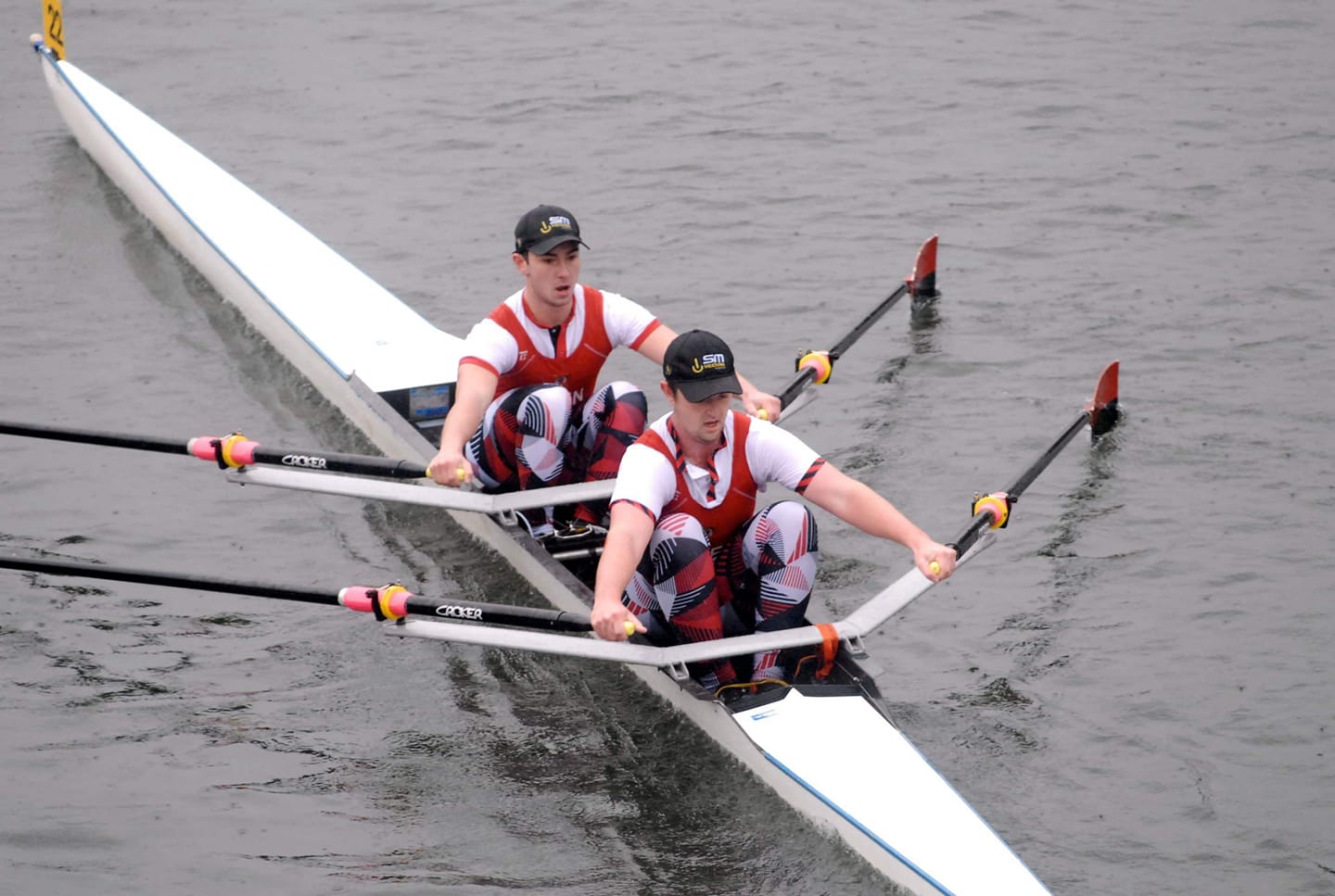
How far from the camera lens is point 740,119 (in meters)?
13.2

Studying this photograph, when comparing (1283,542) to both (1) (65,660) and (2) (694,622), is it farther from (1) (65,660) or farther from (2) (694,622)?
(1) (65,660)

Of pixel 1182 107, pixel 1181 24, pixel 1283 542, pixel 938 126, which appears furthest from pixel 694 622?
pixel 1181 24

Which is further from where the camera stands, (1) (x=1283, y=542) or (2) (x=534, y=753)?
(1) (x=1283, y=542)

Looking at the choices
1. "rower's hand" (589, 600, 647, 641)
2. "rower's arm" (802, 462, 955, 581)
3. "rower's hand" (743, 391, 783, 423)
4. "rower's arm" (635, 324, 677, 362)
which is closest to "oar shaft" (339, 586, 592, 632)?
"rower's hand" (589, 600, 647, 641)

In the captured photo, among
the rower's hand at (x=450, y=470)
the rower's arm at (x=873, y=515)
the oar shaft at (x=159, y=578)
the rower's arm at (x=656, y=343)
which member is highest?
the rower's arm at (x=656, y=343)

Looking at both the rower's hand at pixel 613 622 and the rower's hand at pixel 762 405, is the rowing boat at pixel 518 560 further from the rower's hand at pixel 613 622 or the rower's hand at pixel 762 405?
the rower's hand at pixel 762 405

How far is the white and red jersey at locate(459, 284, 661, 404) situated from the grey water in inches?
39.5

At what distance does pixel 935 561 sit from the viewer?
5828mm

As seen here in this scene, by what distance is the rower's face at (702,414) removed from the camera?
5715 mm

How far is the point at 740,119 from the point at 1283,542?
22.1 feet

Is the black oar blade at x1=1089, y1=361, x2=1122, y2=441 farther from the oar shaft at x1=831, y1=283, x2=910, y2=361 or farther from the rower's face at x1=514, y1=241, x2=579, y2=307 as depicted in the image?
the rower's face at x1=514, y1=241, x2=579, y2=307

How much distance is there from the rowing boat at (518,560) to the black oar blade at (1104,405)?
83cm

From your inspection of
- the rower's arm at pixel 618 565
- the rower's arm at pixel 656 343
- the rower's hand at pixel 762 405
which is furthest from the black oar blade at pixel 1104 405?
the rower's arm at pixel 618 565

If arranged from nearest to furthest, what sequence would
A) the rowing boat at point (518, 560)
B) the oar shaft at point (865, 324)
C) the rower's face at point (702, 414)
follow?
1. the rowing boat at point (518, 560)
2. the rower's face at point (702, 414)
3. the oar shaft at point (865, 324)
